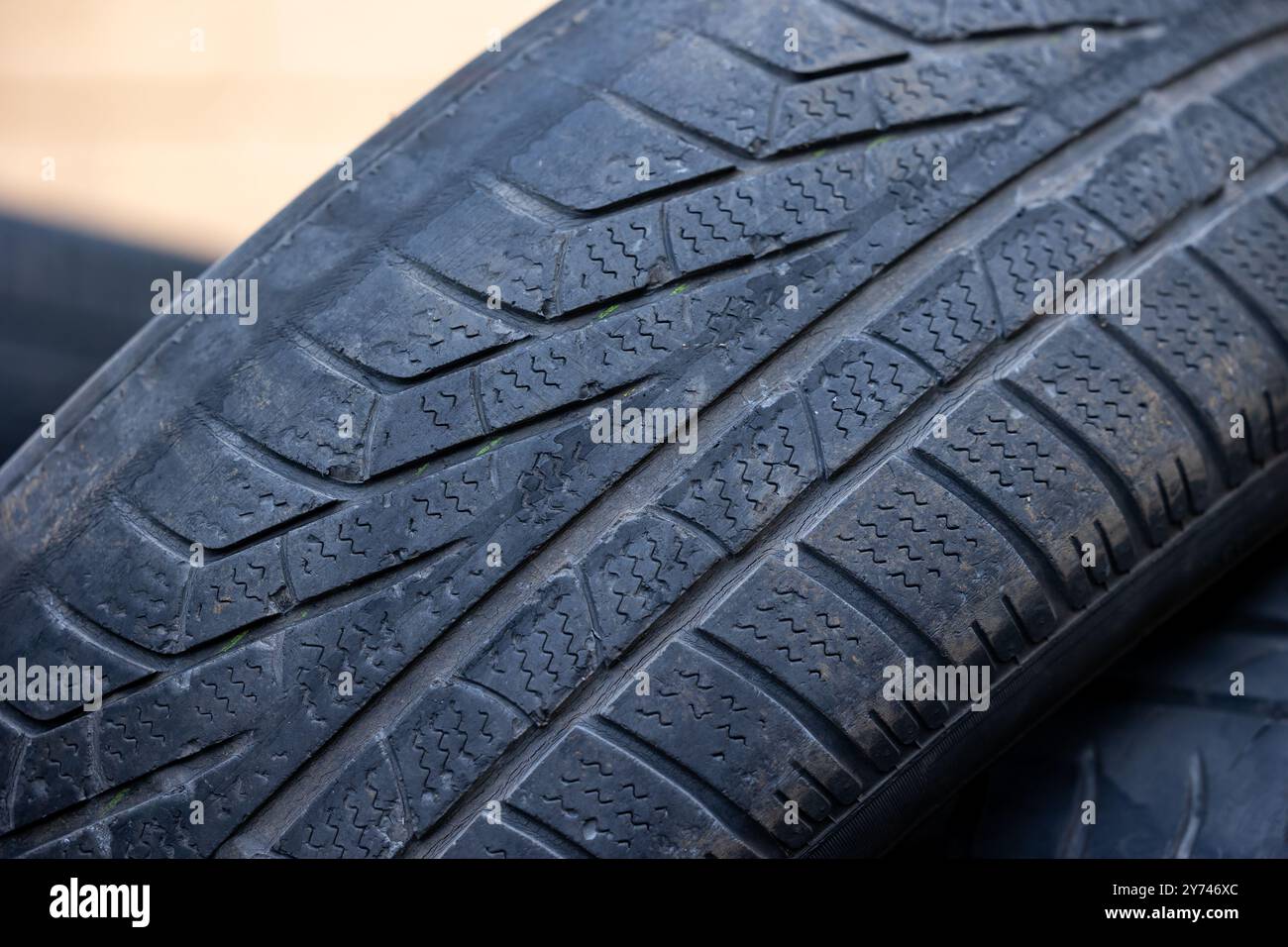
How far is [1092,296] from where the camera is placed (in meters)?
0.80

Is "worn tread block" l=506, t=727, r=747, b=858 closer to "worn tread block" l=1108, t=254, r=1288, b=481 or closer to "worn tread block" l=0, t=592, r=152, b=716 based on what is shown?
"worn tread block" l=0, t=592, r=152, b=716

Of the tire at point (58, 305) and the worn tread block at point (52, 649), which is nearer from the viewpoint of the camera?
the worn tread block at point (52, 649)

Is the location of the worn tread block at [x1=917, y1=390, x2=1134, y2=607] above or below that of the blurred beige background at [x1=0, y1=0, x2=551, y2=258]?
below

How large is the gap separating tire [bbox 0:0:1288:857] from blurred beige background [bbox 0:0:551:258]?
198cm

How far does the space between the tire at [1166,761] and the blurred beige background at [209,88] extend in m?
2.19

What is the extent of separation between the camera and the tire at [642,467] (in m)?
0.74

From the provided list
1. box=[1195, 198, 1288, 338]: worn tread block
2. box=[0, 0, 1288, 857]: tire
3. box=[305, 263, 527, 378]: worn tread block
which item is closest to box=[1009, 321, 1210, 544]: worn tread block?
box=[0, 0, 1288, 857]: tire

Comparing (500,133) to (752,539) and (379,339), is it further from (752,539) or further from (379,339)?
(752,539)

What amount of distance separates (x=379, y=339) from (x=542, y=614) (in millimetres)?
209

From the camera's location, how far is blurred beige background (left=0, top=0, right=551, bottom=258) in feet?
8.90

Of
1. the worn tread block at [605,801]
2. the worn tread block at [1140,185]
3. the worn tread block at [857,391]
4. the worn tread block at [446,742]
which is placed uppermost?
the worn tread block at [1140,185]

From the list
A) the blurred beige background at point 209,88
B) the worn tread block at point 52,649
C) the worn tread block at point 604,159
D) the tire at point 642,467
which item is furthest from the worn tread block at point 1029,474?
the blurred beige background at point 209,88

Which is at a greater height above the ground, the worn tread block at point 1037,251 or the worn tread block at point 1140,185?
the worn tread block at point 1140,185

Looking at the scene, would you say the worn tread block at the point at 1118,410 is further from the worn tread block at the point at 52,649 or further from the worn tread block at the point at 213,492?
the worn tread block at the point at 52,649
